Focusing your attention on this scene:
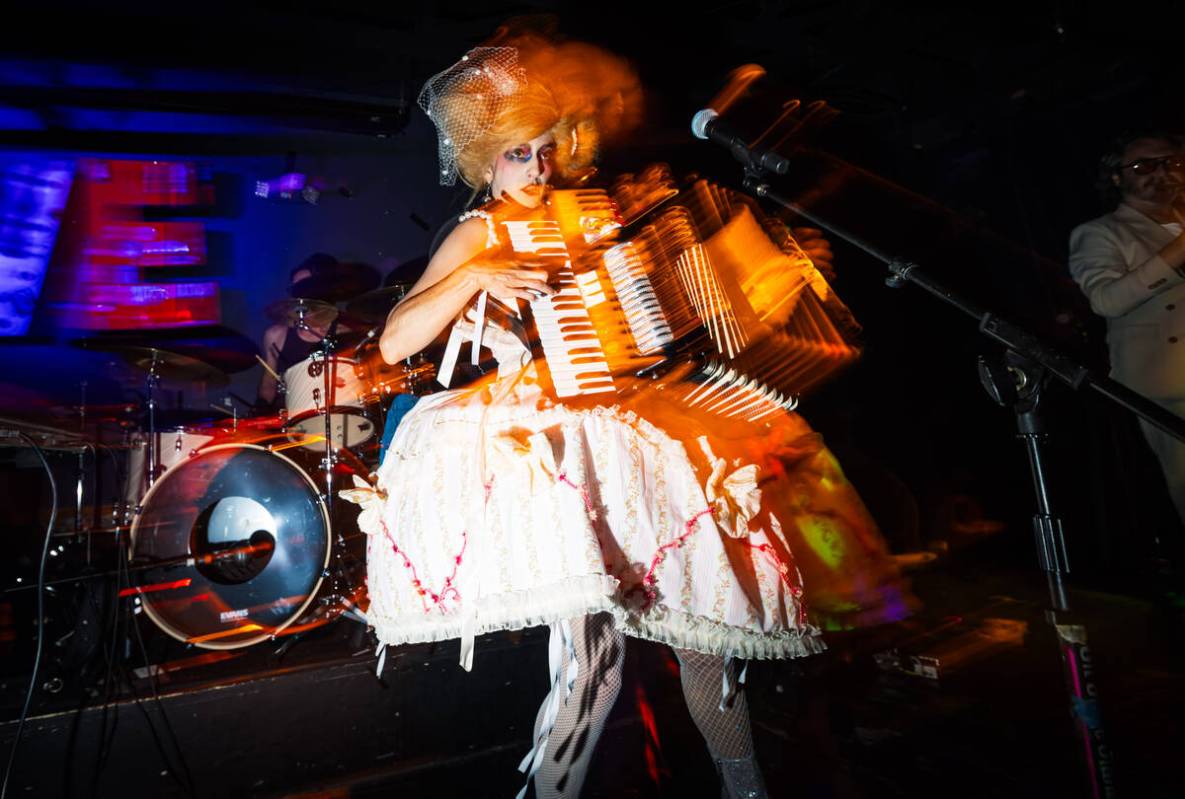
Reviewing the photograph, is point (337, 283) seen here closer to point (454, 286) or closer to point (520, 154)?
point (520, 154)

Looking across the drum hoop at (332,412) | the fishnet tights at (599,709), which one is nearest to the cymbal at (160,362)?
the drum hoop at (332,412)

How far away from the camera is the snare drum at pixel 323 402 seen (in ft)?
12.0

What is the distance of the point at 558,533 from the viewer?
1.44m

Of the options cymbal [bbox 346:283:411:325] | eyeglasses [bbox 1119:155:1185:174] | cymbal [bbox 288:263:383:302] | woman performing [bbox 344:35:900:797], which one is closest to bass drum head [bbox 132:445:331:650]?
cymbal [bbox 346:283:411:325]

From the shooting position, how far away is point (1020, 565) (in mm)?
4945

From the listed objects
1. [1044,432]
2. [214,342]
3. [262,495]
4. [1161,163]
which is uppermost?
[214,342]

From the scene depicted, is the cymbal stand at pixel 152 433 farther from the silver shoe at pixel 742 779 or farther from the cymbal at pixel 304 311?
the silver shoe at pixel 742 779

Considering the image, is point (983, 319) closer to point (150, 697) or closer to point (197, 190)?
point (150, 697)

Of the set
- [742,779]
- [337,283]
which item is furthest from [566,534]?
[337,283]

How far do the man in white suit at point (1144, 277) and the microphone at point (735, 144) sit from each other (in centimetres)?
207

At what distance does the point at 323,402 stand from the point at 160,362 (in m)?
0.88

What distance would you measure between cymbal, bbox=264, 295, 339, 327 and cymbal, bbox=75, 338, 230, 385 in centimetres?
61

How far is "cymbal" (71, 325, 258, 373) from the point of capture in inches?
169

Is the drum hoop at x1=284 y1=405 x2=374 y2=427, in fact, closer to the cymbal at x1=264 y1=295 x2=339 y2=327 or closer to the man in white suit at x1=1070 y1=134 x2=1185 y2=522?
the cymbal at x1=264 y1=295 x2=339 y2=327
